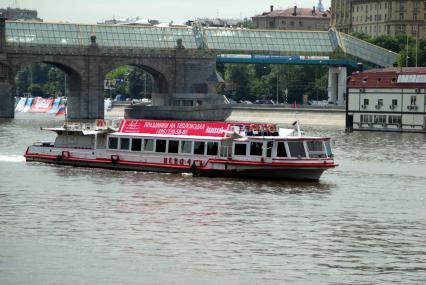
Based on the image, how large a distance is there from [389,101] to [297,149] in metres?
67.4

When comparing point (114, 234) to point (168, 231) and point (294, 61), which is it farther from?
point (294, 61)

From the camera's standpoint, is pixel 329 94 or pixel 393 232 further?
pixel 329 94

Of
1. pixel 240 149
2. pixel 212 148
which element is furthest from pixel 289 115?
pixel 240 149

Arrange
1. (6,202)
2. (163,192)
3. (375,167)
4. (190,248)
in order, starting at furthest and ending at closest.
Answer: (375,167) → (163,192) → (6,202) → (190,248)

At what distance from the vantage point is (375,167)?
3332 inches

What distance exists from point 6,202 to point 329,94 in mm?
131094

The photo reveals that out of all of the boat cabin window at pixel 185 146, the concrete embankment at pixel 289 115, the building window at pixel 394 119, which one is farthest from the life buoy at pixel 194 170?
the concrete embankment at pixel 289 115

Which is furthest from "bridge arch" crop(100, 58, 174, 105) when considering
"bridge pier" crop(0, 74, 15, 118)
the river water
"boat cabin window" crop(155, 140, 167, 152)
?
"boat cabin window" crop(155, 140, 167, 152)

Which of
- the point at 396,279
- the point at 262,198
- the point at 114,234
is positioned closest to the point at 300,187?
the point at 262,198

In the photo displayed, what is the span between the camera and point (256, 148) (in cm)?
7262

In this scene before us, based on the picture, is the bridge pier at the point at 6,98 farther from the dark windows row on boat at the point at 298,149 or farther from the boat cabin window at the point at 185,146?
the dark windows row on boat at the point at 298,149

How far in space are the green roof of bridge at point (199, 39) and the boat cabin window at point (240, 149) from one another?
9997cm

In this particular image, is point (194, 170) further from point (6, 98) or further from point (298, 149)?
point (6, 98)

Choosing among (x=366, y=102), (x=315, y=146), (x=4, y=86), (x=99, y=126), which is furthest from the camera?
(x=4, y=86)
